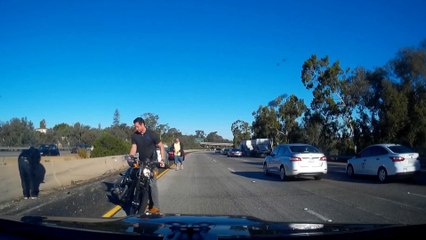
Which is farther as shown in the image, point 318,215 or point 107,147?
point 107,147

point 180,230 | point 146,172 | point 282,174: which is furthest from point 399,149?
point 180,230

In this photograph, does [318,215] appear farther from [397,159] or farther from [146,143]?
[397,159]

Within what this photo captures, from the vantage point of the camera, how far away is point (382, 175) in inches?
707

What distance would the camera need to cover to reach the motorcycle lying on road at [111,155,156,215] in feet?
28.6

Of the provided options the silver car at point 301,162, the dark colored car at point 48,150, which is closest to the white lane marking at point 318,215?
the silver car at point 301,162

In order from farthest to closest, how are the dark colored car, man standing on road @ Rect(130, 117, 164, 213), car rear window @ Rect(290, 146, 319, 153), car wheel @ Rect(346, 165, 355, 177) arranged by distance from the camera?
the dark colored car < car wheel @ Rect(346, 165, 355, 177) < car rear window @ Rect(290, 146, 319, 153) < man standing on road @ Rect(130, 117, 164, 213)

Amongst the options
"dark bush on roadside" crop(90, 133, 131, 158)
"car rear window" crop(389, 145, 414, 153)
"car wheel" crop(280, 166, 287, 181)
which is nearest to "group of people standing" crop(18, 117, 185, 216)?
"car wheel" crop(280, 166, 287, 181)

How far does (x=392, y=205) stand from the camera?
442 inches

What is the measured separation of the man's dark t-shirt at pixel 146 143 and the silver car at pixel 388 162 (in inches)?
451

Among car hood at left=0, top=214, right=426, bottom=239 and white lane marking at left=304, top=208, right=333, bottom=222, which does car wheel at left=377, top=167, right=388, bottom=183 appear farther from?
car hood at left=0, top=214, right=426, bottom=239

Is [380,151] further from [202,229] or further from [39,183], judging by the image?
[202,229]

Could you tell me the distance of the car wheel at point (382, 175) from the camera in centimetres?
1777

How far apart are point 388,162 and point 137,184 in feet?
39.6

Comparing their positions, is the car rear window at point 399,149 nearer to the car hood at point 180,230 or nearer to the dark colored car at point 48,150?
the car hood at point 180,230
